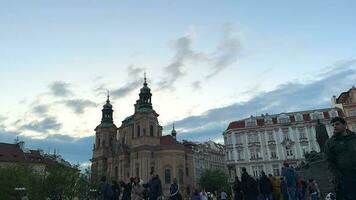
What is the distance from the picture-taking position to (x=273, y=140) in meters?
71.9

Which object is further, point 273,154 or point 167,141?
point 167,141

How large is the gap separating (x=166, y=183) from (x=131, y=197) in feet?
224

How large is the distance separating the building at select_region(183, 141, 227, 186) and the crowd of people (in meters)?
87.5

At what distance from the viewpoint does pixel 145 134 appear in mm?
86000

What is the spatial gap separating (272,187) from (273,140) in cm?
5537

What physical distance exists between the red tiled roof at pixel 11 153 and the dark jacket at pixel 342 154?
85.7 metres

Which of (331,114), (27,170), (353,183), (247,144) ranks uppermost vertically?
(331,114)

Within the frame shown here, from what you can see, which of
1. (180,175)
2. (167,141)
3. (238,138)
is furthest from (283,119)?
(167,141)

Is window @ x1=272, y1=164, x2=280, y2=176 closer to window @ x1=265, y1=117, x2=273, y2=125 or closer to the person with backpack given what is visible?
window @ x1=265, y1=117, x2=273, y2=125

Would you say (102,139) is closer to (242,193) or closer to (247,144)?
(247,144)

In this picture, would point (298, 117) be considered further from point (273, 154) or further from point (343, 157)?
point (343, 157)

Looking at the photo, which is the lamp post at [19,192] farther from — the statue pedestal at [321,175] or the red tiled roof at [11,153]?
the statue pedestal at [321,175]

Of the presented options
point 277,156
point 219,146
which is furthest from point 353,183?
point 219,146

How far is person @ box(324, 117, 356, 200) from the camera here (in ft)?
21.5
